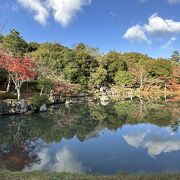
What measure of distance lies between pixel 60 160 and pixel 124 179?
19.4 ft

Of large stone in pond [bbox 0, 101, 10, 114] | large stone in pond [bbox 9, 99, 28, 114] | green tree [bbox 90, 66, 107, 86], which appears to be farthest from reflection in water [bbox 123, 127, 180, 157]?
green tree [bbox 90, 66, 107, 86]

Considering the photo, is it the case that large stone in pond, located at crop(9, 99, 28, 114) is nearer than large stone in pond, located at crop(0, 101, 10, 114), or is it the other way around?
large stone in pond, located at crop(0, 101, 10, 114)

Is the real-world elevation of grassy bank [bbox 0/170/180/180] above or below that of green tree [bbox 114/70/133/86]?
below

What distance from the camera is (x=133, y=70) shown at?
2339 inches

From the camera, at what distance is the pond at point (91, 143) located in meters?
11.7

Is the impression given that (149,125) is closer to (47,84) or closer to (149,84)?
(47,84)

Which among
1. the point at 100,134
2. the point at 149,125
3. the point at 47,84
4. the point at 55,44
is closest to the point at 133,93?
the point at 55,44

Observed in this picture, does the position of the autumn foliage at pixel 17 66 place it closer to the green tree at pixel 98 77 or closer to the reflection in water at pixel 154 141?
the reflection in water at pixel 154 141

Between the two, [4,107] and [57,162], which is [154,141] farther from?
[4,107]

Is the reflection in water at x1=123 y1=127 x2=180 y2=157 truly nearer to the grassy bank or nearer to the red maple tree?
the grassy bank

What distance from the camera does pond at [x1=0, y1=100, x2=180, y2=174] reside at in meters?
11.7

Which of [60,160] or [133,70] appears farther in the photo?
[133,70]

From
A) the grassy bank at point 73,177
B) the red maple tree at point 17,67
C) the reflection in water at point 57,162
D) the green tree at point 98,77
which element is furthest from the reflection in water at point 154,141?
the green tree at point 98,77

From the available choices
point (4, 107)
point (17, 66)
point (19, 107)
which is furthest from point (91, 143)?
point (17, 66)
